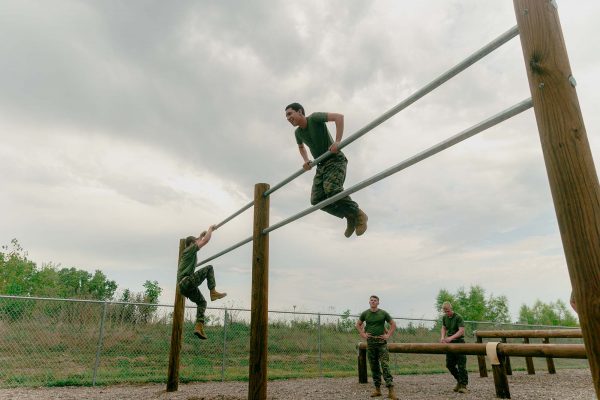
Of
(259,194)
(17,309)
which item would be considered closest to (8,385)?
(17,309)

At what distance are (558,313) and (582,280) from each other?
3564 inches

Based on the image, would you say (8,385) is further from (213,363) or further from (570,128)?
(570,128)

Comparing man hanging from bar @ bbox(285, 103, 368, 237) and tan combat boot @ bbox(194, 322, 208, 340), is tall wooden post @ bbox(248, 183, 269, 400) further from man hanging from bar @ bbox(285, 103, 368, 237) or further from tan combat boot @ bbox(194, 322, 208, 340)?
tan combat boot @ bbox(194, 322, 208, 340)

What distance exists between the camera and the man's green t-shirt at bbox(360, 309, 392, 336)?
23.5 ft

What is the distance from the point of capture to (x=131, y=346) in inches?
404

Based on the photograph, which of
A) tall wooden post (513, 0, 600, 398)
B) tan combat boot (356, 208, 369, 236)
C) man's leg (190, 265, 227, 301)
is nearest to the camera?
tall wooden post (513, 0, 600, 398)

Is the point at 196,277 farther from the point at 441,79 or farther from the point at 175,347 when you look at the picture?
the point at 441,79

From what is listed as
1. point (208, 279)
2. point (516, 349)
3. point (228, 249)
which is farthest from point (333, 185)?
point (516, 349)

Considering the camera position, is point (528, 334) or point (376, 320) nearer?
point (376, 320)

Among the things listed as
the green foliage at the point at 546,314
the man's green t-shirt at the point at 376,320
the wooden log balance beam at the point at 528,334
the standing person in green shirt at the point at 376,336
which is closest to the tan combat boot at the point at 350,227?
the standing person in green shirt at the point at 376,336

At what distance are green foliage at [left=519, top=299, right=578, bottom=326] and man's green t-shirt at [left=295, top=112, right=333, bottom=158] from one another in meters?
82.0

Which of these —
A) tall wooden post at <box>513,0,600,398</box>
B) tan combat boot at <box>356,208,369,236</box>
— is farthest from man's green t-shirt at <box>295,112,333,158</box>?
tall wooden post at <box>513,0,600,398</box>

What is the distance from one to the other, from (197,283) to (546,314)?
87.8m

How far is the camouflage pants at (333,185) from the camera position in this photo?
3811 mm
